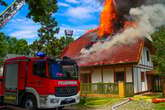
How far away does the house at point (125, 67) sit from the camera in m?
22.1

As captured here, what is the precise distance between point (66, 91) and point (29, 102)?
2.13 m

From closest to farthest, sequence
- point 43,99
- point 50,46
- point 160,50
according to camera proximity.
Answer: point 43,99 < point 160,50 < point 50,46

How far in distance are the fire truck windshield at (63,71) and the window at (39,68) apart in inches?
15.2

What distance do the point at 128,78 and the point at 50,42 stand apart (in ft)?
73.6

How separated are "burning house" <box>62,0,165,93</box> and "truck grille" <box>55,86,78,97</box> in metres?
9.23

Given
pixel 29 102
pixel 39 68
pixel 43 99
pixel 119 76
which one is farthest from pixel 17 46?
pixel 43 99

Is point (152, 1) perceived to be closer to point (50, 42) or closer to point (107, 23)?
point (107, 23)

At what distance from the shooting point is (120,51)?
2388cm

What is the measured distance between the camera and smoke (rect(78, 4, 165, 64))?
1998cm

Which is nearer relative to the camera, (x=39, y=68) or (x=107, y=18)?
(x=39, y=68)

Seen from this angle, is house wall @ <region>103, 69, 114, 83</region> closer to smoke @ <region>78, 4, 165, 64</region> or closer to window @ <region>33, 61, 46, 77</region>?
smoke @ <region>78, 4, 165, 64</region>

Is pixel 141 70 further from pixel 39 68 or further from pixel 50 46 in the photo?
pixel 50 46

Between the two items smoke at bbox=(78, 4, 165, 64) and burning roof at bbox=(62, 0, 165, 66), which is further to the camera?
burning roof at bbox=(62, 0, 165, 66)

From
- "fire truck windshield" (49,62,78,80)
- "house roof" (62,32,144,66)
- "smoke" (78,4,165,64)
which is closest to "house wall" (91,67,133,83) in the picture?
"house roof" (62,32,144,66)
